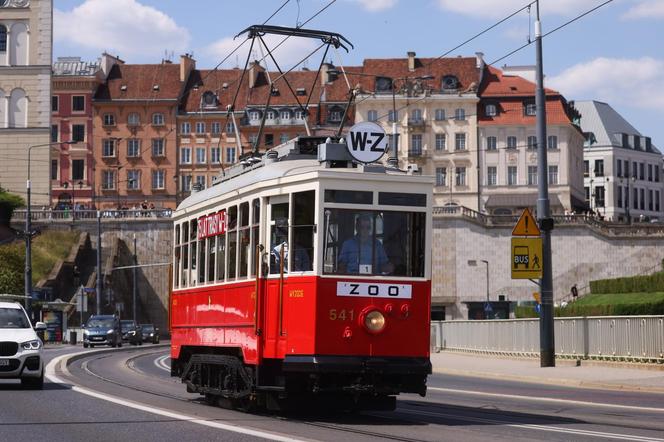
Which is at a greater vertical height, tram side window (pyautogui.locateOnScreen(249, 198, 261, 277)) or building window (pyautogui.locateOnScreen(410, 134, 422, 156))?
building window (pyautogui.locateOnScreen(410, 134, 422, 156))

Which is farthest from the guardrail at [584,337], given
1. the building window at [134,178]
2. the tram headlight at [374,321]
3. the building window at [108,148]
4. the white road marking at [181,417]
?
the building window at [108,148]

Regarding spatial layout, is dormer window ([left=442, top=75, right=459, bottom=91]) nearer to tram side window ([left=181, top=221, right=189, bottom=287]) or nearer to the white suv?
the white suv

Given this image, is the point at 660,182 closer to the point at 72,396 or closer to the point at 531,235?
the point at 531,235

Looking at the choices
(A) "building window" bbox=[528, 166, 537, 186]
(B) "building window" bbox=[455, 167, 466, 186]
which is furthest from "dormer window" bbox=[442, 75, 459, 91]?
(A) "building window" bbox=[528, 166, 537, 186]

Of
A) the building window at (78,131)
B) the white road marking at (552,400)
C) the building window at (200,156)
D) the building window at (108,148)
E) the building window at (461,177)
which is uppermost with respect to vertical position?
the building window at (78,131)

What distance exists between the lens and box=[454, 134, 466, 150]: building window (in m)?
110

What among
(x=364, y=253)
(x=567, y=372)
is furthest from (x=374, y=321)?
(x=567, y=372)

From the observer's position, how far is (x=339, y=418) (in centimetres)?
1728

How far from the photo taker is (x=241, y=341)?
17969 millimetres

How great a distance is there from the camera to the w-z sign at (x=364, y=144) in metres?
17.5

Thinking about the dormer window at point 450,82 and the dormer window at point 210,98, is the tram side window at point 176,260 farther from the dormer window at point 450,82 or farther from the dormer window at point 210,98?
the dormer window at point 210,98

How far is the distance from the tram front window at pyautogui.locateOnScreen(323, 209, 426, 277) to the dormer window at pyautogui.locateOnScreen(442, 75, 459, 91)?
9551 cm

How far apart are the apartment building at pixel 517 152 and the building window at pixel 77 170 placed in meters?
33.3

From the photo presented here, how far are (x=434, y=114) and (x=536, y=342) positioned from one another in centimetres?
7427
